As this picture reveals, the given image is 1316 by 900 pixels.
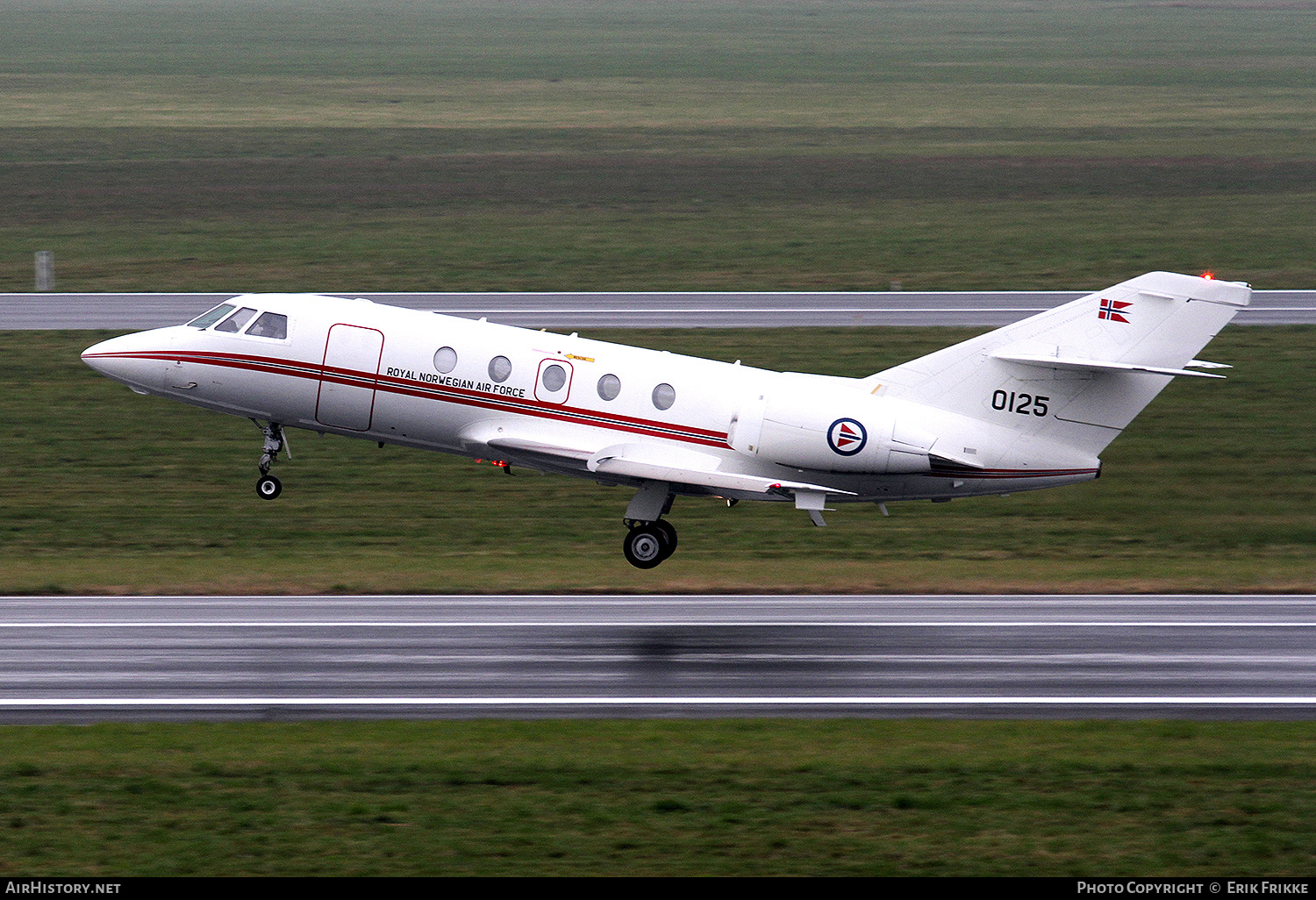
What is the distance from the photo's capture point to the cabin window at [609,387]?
27.7 m

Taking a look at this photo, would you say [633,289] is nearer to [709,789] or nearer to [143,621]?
[143,621]

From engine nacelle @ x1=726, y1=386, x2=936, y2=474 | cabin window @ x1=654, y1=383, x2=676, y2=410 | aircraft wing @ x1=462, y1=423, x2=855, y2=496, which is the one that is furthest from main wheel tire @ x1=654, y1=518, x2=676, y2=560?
cabin window @ x1=654, y1=383, x2=676, y2=410

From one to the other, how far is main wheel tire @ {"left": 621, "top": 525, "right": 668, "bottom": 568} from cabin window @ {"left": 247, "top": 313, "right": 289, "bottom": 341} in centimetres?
728

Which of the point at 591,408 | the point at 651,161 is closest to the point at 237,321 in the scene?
the point at 591,408

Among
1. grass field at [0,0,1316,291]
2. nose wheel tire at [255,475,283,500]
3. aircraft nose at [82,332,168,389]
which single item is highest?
grass field at [0,0,1316,291]

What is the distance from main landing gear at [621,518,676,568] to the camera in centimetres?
2856

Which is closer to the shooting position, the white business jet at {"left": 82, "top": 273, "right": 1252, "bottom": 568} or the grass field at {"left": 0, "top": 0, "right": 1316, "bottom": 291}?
the white business jet at {"left": 82, "top": 273, "right": 1252, "bottom": 568}

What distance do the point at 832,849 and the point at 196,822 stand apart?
6560 mm

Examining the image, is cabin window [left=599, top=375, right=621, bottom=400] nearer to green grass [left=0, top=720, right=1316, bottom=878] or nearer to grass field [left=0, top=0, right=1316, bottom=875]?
grass field [left=0, top=0, right=1316, bottom=875]

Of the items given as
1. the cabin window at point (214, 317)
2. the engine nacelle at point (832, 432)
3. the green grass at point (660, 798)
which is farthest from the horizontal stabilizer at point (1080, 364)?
Answer: the cabin window at point (214, 317)

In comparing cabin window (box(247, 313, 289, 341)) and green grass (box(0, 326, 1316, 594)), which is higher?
cabin window (box(247, 313, 289, 341))

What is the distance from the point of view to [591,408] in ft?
90.7

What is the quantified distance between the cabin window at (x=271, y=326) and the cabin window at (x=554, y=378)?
484 centimetres

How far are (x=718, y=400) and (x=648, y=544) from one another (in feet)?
9.93
